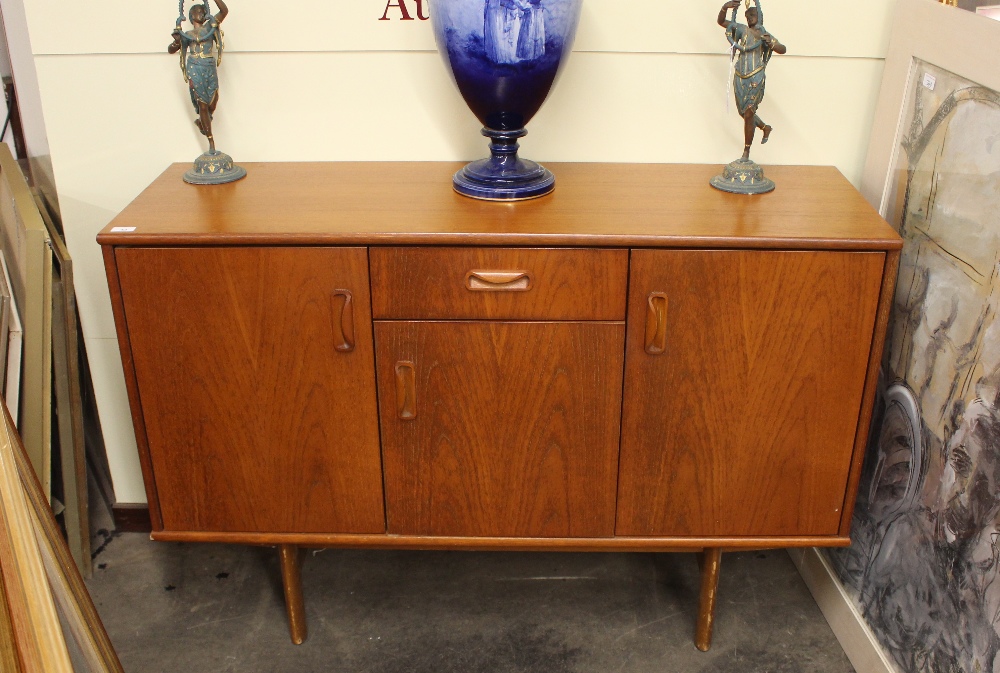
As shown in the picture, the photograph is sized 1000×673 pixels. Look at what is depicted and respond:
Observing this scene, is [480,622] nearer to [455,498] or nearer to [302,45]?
[455,498]

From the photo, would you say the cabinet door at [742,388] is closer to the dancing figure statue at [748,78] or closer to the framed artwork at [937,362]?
the framed artwork at [937,362]

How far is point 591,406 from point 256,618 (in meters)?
0.94

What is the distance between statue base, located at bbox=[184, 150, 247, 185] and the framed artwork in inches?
49.6

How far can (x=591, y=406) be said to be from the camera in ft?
5.49

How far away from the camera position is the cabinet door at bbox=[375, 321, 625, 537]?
1.62 metres

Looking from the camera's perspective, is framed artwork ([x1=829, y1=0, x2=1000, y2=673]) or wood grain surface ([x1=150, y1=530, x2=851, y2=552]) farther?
wood grain surface ([x1=150, y1=530, x2=851, y2=552])

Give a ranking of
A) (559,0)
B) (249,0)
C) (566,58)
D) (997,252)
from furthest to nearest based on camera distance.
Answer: (249,0) → (566,58) → (559,0) → (997,252)

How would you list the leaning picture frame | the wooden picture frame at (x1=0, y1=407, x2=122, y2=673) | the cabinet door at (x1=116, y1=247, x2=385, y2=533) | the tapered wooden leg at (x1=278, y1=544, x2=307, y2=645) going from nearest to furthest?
the wooden picture frame at (x1=0, y1=407, x2=122, y2=673), the leaning picture frame, the cabinet door at (x1=116, y1=247, x2=385, y2=533), the tapered wooden leg at (x1=278, y1=544, x2=307, y2=645)

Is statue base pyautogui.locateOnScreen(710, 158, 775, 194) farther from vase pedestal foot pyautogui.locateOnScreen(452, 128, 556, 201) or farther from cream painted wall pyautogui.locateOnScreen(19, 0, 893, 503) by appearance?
vase pedestal foot pyautogui.locateOnScreen(452, 128, 556, 201)

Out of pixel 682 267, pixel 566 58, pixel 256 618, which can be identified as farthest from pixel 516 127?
pixel 256 618

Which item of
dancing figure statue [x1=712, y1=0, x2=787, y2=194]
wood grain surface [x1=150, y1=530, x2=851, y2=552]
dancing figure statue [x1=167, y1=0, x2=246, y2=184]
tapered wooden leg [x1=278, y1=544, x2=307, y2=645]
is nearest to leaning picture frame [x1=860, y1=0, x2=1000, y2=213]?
dancing figure statue [x1=712, y1=0, x2=787, y2=194]

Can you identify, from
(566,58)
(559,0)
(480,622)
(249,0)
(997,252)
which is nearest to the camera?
(997,252)

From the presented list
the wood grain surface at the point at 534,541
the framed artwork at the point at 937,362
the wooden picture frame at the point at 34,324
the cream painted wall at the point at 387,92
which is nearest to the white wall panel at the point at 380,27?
the cream painted wall at the point at 387,92

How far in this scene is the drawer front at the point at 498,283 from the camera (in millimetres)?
1550
